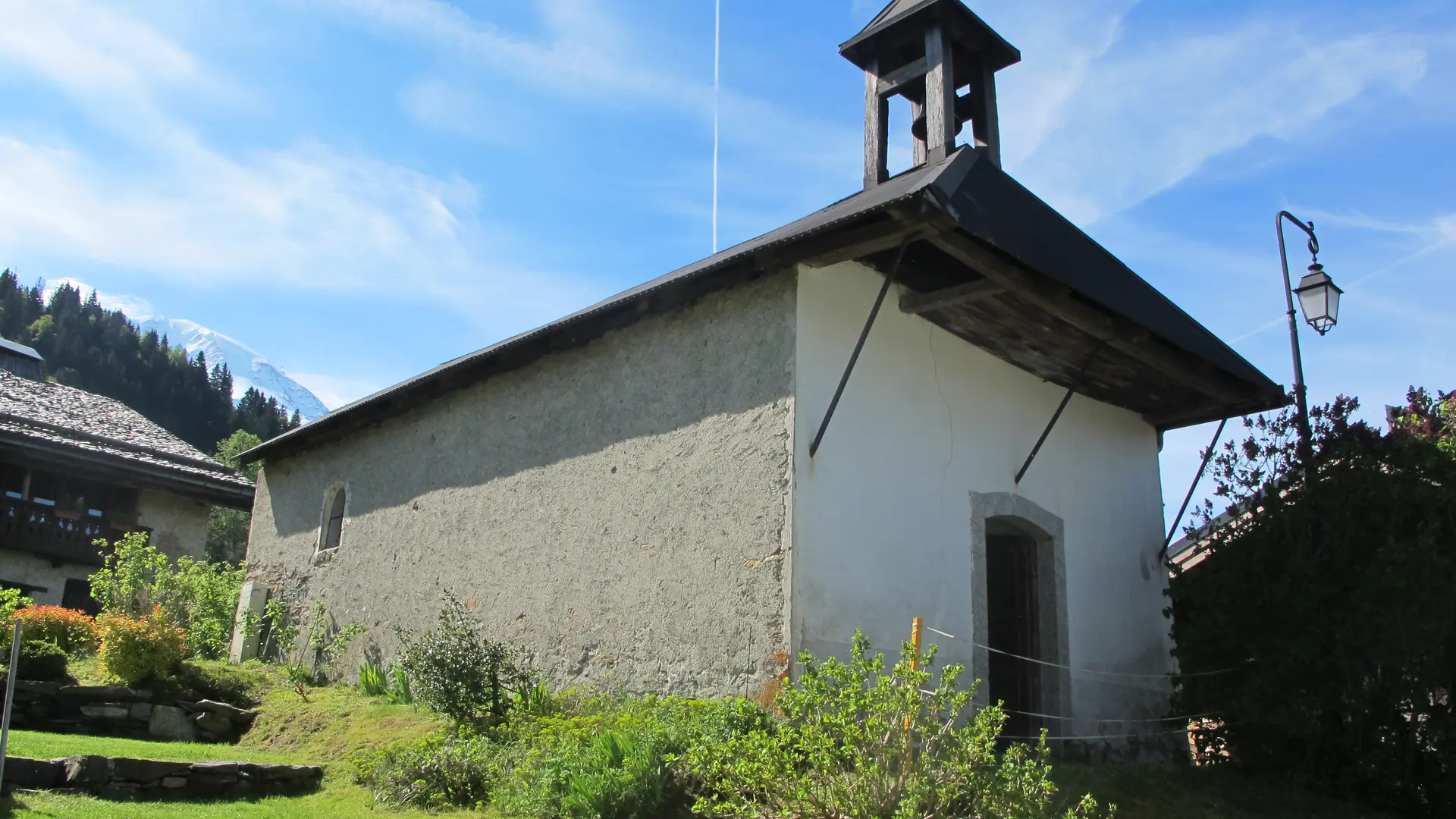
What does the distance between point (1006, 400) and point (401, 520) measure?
702 cm

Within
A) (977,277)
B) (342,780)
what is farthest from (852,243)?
(342,780)

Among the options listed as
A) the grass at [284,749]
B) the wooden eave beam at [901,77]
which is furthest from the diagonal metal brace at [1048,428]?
the grass at [284,749]

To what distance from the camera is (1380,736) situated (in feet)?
27.2

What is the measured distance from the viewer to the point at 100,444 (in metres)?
19.6

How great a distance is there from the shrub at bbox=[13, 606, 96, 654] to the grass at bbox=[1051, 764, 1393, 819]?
10659 mm

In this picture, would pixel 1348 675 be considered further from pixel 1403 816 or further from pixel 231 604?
pixel 231 604

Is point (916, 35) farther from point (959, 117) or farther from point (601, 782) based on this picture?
point (601, 782)

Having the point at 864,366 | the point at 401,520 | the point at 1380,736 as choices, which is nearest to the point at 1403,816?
the point at 1380,736

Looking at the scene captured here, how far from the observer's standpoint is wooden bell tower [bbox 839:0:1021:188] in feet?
32.0

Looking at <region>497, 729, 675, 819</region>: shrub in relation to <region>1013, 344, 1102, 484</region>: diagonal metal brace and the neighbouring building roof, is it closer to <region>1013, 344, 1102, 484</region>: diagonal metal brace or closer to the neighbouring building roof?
<region>1013, 344, 1102, 484</region>: diagonal metal brace

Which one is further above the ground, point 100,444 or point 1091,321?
point 100,444

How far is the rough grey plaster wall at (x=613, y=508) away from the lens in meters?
8.08

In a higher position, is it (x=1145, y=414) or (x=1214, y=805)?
(x=1145, y=414)

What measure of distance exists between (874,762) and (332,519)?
1041 centimetres
